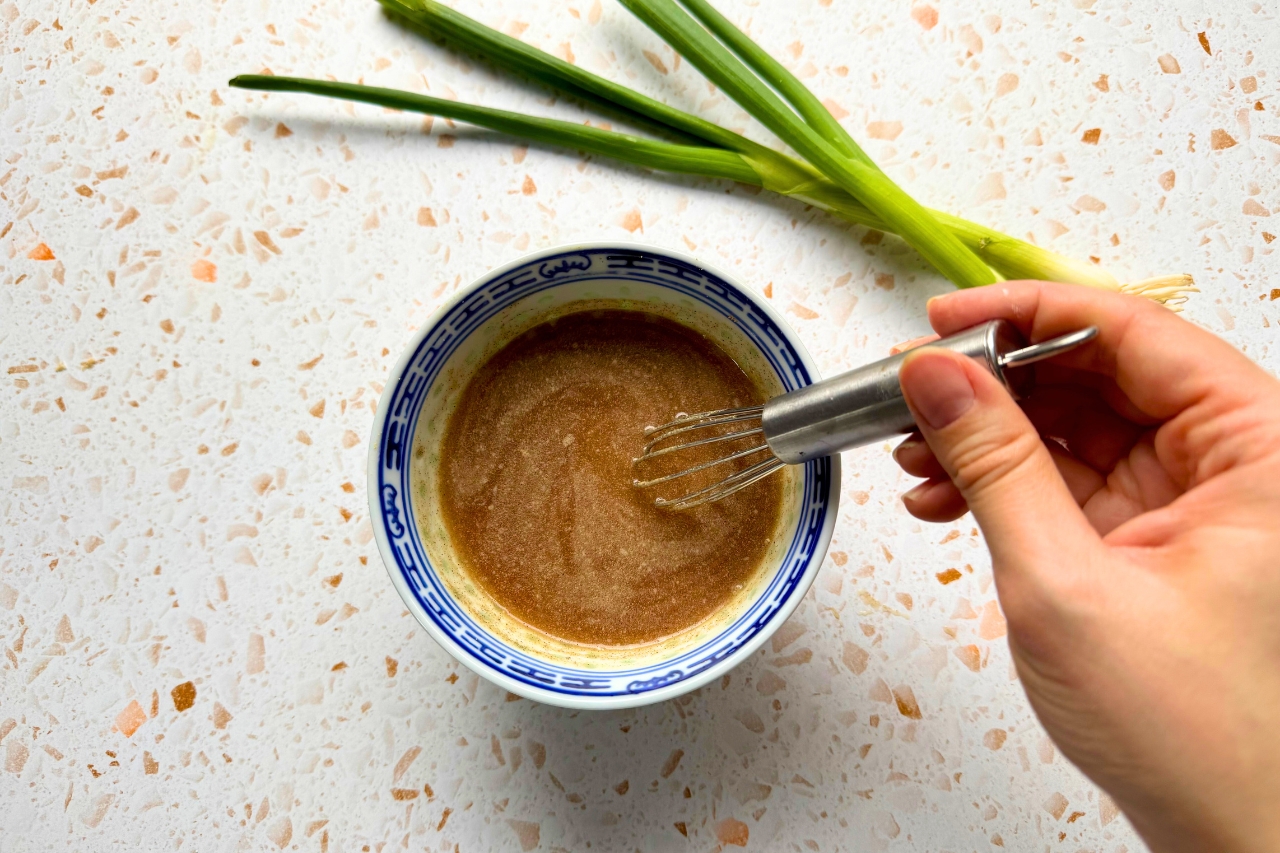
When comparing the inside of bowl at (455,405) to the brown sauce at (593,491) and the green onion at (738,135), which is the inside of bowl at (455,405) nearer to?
the brown sauce at (593,491)

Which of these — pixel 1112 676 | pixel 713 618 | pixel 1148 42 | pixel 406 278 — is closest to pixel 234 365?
pixel 406 278

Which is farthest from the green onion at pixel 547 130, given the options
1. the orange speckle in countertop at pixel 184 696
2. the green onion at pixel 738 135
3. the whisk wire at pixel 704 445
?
the orange speckle in countertop at pixel 184 696

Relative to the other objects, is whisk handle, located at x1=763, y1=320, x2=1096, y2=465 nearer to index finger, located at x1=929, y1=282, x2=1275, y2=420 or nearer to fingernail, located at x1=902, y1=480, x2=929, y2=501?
index finger, located at x1=929, y1=282, x2=1275, y2=420

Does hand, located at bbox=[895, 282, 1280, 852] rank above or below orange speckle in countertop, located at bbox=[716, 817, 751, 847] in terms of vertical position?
above

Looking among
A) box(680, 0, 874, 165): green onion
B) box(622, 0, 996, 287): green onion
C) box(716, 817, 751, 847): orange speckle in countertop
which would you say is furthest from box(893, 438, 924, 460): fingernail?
box(716, 817, 751, 847): orange speckle in countertop

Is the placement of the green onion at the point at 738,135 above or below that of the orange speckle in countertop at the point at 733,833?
above

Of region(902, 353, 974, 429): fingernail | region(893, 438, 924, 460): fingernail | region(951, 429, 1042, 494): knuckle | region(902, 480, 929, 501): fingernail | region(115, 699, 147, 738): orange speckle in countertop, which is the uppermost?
region(902, 353, 974, 429): fingernail
